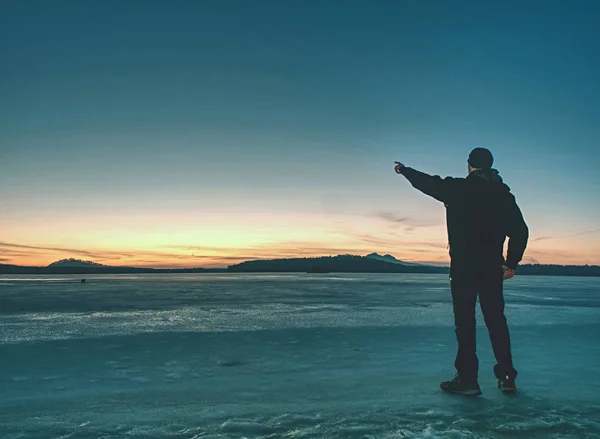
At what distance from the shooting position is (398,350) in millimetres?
5066

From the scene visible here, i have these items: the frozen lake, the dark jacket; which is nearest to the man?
the dark jacket

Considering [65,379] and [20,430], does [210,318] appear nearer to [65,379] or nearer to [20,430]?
[65,379]

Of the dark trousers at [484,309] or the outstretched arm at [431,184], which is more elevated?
the outstretched arm at [431,184]

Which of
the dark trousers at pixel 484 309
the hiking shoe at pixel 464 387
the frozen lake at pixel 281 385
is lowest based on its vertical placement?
the frozen lake at pixel 281 385

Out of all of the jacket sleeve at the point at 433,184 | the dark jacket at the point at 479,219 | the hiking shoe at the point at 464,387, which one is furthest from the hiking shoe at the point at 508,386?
the jacket sleeve at the point at 433,184

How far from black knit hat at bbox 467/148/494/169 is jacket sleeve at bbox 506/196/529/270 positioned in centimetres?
32

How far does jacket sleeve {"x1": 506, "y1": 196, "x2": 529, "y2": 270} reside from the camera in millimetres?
3436

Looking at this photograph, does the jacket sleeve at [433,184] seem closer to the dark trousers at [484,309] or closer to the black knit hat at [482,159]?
the black knit hat at [482,159]

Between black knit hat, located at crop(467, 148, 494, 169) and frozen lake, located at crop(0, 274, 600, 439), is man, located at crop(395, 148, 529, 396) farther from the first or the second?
frozen lake, located at crop(0, 274, 600, 439)

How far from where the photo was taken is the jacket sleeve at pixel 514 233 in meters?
3.44

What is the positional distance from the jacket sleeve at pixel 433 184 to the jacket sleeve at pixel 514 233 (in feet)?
1.60

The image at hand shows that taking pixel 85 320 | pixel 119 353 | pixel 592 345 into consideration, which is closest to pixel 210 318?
pixel 85 320

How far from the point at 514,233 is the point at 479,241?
1.02 feet

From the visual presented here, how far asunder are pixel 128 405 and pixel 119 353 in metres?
2.15
